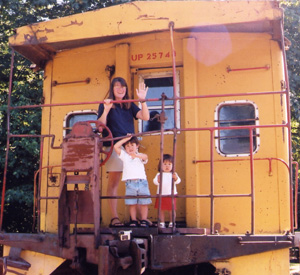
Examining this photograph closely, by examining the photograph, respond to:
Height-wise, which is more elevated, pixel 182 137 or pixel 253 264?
pixel 182 137

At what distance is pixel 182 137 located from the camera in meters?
5.82

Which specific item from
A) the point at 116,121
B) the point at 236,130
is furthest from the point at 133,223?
the point at 236,130

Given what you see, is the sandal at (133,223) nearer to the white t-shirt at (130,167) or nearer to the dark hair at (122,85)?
the white t-shirt at (130,167)

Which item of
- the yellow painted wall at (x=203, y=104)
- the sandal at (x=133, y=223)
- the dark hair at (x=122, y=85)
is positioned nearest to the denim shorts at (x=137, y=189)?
the sandal at (x=133, y=223)

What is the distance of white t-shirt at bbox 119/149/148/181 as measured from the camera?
511 centimetres

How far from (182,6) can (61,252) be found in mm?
2888

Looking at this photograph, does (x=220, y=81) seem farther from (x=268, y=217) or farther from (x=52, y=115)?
(x=52, y=115)

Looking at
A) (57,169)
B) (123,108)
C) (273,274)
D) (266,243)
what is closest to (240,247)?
(266,243)

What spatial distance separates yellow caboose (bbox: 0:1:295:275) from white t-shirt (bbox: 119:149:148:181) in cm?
31

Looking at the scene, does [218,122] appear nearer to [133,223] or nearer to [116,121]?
[116,121]

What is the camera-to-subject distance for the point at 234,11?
4883 millimetres

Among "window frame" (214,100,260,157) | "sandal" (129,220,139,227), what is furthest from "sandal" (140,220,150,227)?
"window frame" (214,100,260,157)

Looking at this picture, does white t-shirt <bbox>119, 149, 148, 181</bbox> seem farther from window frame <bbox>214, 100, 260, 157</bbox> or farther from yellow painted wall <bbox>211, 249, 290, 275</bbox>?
yellow painted wall <bbox>211, 249, 290, 275</bbox>

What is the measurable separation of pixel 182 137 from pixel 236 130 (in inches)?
27.1
